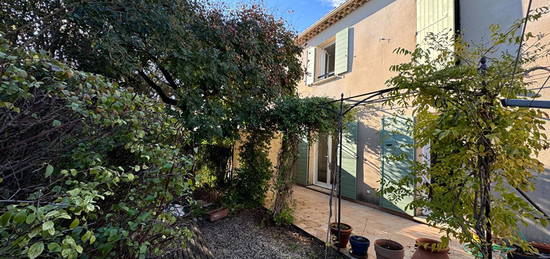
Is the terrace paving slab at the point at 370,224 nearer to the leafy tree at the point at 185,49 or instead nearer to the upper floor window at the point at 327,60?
the leafy tree at the point at 185,49

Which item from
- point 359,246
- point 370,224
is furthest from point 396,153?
point 359,246

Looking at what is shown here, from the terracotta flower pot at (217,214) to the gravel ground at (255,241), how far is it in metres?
0.09

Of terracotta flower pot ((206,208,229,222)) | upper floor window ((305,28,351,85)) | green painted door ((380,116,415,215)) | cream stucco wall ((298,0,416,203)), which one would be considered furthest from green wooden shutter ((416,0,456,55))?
terracotta flower pot ((206,208,229,222))

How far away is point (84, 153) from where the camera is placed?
1.64 m

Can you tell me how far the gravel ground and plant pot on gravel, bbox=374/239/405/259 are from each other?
2.17 feet

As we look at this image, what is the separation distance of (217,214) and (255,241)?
1.20 m

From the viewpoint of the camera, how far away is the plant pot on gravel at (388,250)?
9.34 feet

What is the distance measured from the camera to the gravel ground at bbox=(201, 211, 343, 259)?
3525 millimetres

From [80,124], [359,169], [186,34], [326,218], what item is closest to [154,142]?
[80,124]

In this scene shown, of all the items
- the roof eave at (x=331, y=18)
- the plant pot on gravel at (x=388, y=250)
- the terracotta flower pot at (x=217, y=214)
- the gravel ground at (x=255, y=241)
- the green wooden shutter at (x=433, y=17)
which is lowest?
the gravel ground at (x=255, y=241)

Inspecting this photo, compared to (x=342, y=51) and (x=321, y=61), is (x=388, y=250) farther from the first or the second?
(x=321, y=61)

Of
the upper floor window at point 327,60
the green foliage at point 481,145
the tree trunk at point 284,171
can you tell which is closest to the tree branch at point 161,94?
the tree trunk at point 284,171

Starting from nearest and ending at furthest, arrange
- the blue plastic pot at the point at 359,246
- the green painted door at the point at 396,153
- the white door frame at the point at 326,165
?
the blue plastic pot at the point at 359,246
the green painted door at the point at 396,153
the white door frame at the point at 326,165

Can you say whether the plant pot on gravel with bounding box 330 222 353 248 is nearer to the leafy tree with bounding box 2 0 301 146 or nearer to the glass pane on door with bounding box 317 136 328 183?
the leafy tree with bounding box 2 0 301 146
